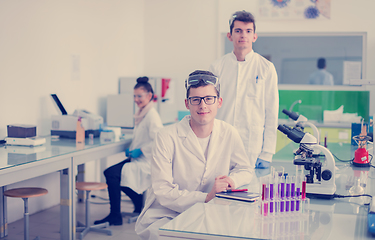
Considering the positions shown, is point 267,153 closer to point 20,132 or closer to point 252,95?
point 252,95

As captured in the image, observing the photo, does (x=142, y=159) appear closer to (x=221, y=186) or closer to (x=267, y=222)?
(x=221, y=186)

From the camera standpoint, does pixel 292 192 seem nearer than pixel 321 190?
Yes

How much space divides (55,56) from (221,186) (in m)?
3.03

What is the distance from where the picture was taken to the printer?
3748 mm

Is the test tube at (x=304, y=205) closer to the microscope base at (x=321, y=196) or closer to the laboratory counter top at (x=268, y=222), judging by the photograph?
the laboratory counter top at (x=268, y=222)

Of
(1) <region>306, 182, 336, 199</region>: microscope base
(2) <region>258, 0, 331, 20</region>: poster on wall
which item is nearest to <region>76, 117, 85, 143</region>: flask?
(1) <region>306, 182, 336, 199</region>: microscope base

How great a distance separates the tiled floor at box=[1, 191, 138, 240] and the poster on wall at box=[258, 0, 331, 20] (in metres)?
3.17

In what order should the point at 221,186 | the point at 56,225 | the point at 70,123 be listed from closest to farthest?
the point at 221,186
the point at 56,225
the point at 70,123

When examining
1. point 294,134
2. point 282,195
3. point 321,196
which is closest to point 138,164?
point 294,134

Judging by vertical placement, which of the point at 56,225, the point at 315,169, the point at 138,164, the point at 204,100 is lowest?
the point at 56,225

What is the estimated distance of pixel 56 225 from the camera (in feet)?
11.9

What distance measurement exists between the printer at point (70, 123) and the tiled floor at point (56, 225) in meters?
0.80

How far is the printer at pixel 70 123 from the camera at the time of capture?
12.3 ft

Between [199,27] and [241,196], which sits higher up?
[199,27]
